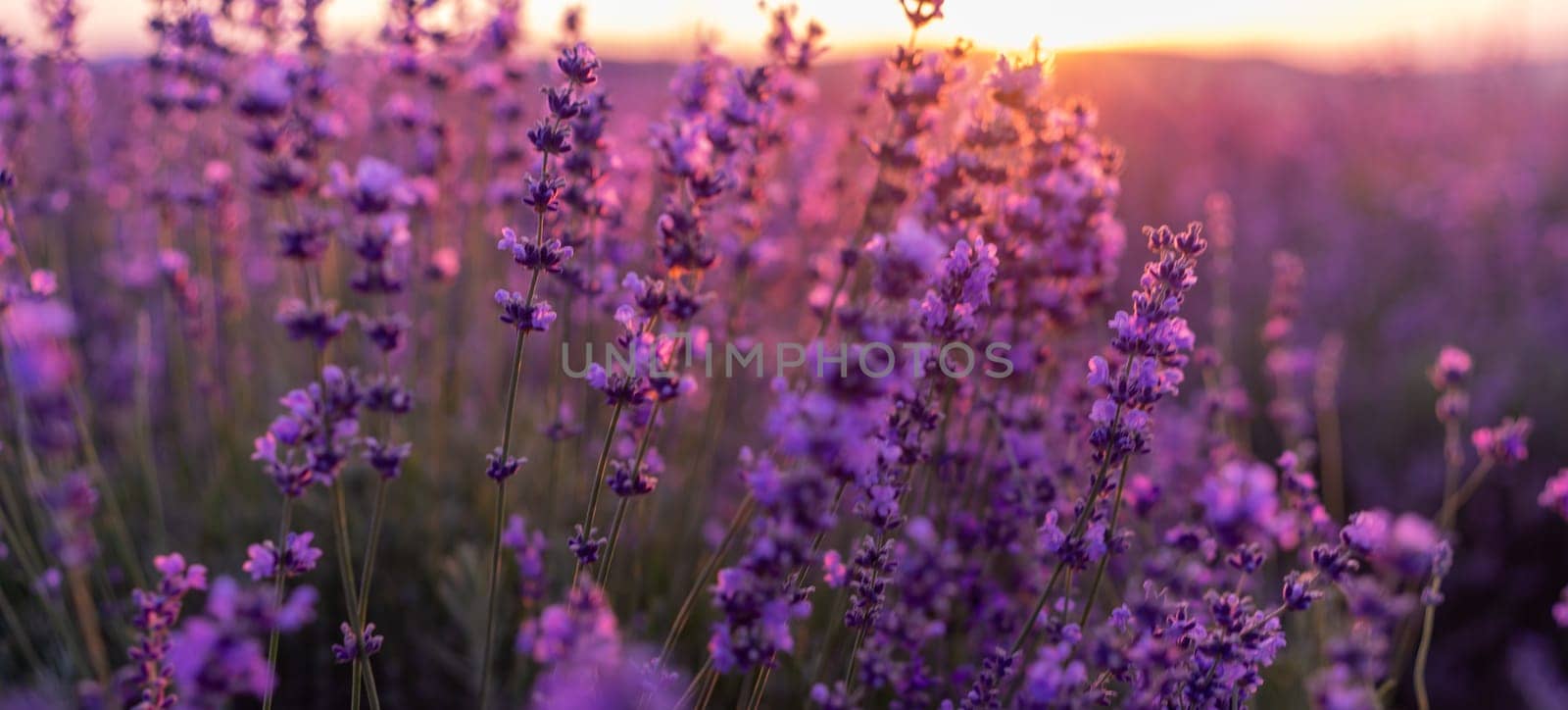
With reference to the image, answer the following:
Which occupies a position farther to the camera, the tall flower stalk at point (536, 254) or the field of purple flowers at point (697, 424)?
the tall flower stalk at point (536, 254)

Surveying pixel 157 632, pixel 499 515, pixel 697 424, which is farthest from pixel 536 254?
pixel 697 424

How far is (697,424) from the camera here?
16.0 feet

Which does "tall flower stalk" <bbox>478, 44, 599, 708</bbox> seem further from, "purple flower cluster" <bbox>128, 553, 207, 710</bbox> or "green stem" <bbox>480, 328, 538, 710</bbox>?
"purple flower cluster" <bbox>128, 553, 207, 710</bbox>

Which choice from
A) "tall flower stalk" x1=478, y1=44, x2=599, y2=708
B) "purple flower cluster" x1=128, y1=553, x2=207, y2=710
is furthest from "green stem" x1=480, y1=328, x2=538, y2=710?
"purple flower cluster" x1=128, y1=553, x2=207, y2=710

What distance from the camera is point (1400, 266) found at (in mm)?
8016

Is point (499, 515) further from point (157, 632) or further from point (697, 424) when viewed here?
point (697, 424)

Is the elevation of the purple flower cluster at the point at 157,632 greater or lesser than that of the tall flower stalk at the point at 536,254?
lesser

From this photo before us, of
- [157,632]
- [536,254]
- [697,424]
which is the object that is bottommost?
[697,424]

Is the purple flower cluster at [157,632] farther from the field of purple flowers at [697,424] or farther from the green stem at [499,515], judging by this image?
the green stem at [499,515]

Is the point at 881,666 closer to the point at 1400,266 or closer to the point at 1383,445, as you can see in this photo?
the point at 1383,445

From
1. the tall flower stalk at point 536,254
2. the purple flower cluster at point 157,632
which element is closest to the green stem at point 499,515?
the tall flower stalk at point 536,254

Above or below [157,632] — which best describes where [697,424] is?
below

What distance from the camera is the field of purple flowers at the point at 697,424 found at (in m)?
1.63

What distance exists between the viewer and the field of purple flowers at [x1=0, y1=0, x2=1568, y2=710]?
163cm
